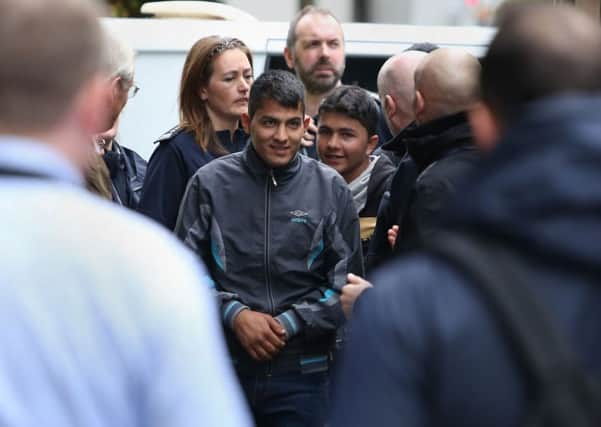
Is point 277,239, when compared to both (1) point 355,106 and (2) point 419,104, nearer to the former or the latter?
(2) point 419,104

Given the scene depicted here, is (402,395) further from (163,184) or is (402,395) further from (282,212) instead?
(163,184)

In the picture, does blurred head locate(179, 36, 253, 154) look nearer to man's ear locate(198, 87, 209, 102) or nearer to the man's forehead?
man's ear locate(198, 87, 209, 102)

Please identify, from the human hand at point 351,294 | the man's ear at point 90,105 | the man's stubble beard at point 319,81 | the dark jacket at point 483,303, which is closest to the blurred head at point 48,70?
the man's ear at point 90,105

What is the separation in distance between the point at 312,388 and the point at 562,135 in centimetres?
269

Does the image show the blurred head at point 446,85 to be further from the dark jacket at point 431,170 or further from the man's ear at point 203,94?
the man's ear at point 203,94

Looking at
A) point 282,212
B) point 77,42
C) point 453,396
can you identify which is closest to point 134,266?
point 77,42

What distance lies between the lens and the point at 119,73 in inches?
178

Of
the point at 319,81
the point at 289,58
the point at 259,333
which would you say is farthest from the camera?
the point at 289,58

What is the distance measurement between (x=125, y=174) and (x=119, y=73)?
562mm

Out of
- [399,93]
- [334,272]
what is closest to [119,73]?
[334,272]

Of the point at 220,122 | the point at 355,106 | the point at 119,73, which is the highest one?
the point at 119,73

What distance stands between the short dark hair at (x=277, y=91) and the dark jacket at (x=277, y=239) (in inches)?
9.6

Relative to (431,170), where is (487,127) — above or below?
above

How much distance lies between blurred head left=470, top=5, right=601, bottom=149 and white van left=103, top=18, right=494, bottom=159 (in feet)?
15.1
